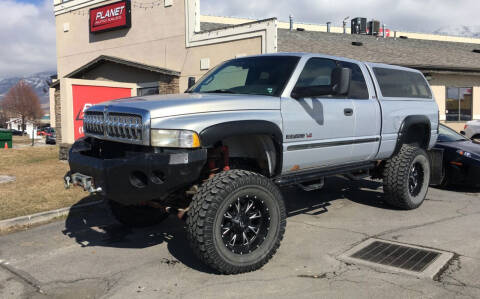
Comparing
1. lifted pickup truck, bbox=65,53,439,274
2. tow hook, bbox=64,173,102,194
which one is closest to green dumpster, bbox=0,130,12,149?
lifted pickup truck, bbox=65,53,439,274

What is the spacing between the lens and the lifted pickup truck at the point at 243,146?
12.1 ft

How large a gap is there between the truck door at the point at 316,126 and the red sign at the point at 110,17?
13.0 meters

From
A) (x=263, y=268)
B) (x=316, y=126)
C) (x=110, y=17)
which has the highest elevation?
(x=110, y=17)

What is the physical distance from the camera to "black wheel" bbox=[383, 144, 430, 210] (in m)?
6.20

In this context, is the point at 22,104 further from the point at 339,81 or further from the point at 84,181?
the point at 339,81

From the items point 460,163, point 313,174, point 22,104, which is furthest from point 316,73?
point 22,104

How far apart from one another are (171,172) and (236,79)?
76.8 inches

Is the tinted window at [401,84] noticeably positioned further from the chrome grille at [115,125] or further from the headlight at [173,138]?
the chrome grille at [115,125]

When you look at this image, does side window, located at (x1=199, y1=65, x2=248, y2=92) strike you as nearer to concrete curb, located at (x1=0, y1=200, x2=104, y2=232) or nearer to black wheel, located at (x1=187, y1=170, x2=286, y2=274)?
black wheel, located at (x1=187, y1=170, x2=286, y2=274)

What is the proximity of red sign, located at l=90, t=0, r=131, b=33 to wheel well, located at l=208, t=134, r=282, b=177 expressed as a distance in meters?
13.5

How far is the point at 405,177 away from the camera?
6207 mm

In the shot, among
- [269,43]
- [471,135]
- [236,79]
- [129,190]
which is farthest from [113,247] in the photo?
[471,135]

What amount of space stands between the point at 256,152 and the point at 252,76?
0.99 metres

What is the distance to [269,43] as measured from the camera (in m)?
11.6
